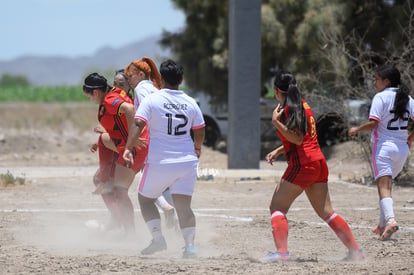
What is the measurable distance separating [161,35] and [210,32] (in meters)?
1.93

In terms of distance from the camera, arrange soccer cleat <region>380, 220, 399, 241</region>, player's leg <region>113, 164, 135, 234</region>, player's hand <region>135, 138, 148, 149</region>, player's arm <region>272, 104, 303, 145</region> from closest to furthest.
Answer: player's arm <region>272, 104, 303, 145</region> < player's hand <region>135, 138, 148, 149</region> < soccer cleat <region>380, 220, 399, 241</region> < player's leg <region>113, 164, 135, 234</region>

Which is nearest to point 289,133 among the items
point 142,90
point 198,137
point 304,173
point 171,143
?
point 304,173

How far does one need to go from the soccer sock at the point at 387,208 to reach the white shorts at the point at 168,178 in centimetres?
242

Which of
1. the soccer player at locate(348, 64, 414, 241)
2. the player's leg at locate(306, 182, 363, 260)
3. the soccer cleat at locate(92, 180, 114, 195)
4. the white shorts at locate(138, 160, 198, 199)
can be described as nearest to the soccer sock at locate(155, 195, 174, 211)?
the soccer cleat at locate(92, 180, 114, 195)

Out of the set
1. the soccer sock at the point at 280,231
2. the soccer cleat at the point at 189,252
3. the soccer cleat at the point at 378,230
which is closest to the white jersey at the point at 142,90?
the soccer cleat at the point at 189,252

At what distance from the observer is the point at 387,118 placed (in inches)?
336

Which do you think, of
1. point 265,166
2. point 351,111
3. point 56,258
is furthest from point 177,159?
point 265,166

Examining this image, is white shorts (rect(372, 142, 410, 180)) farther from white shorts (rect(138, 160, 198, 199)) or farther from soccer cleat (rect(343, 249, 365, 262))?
white shorts (rect(138, 160, 198, 199))

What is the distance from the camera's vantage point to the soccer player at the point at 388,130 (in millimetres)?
8477

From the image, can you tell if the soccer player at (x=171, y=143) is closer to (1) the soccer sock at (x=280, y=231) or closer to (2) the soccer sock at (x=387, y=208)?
(1) the soccer sock at (x=280, y=231)

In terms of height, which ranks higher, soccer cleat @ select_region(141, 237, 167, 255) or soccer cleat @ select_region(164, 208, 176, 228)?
soccer cleat @ select_region(141, 237, 167, 255)

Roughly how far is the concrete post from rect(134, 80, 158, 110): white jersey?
26.5 feet

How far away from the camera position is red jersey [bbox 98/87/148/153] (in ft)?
27.2

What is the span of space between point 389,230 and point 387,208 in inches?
10.6
